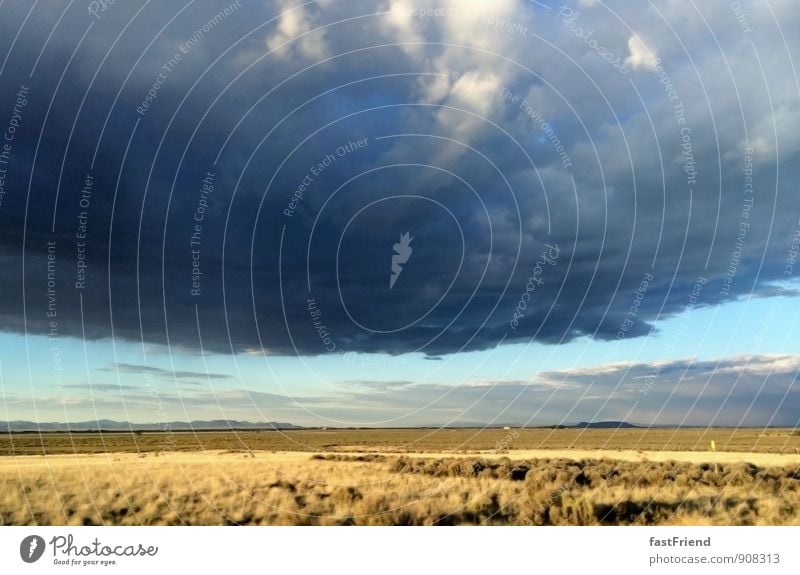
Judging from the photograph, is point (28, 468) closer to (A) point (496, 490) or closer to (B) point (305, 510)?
(B) point (305, 510)

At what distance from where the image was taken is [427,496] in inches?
1184
